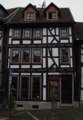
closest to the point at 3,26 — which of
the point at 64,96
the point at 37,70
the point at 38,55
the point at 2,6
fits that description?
the point at 2,6

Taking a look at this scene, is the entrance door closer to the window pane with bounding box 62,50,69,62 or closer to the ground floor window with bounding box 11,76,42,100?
the window pane with bounding box 62,50,69,62

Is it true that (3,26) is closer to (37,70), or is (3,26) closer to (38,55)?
(38,55)

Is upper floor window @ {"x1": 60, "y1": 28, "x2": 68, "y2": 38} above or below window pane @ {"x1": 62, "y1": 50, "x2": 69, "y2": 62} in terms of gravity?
above

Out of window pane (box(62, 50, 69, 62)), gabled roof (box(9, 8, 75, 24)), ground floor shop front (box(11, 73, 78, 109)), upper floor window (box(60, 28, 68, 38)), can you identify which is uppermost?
gabled roof (box(9, 8, 75, 24))

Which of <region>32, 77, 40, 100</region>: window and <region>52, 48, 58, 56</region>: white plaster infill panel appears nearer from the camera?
<region>32, 77, 40, 100</region>: window

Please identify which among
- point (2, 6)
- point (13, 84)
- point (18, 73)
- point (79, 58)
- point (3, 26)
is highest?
point (2, 6)

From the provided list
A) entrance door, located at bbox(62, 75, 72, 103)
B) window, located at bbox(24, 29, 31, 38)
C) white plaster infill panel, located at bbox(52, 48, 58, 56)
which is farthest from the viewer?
window, located at bbox(24, 29, 31, 38)

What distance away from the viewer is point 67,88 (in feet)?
47.2

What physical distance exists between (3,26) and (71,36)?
757cm

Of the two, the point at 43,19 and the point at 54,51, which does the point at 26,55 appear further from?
the point at 43,19

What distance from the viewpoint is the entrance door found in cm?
1423

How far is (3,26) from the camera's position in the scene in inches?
611

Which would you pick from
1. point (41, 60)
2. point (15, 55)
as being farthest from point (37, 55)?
point (15, 55)

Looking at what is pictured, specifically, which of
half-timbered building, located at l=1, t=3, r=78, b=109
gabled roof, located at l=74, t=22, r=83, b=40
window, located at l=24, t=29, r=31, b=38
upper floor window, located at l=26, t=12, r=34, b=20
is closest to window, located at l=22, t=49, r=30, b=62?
half-timbered building, located at l=1, t=3, r=78, b=109
